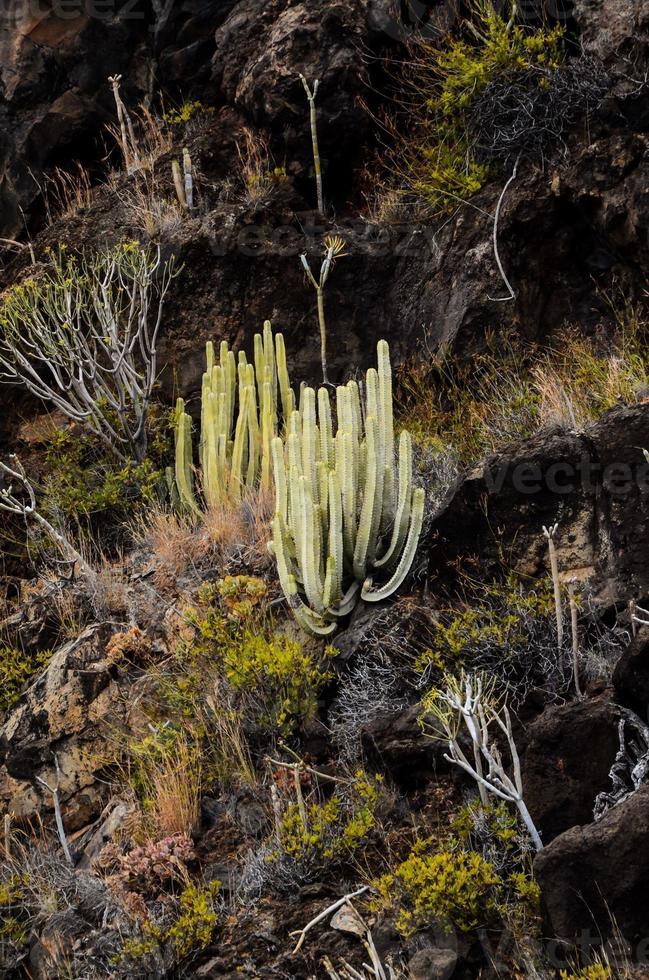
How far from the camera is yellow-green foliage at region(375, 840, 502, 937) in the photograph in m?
4.96

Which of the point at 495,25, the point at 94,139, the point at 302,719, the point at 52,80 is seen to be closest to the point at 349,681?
the point at 302,719

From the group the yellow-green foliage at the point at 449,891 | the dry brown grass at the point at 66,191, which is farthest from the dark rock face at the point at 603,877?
the dry brown grass at the point at 66,191

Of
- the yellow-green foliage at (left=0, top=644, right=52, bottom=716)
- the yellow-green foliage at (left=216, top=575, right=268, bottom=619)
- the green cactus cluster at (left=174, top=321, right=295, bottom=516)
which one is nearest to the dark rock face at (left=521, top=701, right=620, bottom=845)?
the yellow-green foliage at (left=216, top=575, right=268, bottom=619)

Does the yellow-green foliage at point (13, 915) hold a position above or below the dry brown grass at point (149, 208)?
below

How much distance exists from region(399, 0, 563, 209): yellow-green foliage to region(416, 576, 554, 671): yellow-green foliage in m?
4.59

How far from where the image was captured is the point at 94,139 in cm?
1220

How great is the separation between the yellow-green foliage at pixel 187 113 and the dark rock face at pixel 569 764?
8375 millimetres

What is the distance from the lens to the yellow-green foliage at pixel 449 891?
496cm

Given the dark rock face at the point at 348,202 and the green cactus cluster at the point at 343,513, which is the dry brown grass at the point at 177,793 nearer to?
the green cactus cluster at the point at 343,513

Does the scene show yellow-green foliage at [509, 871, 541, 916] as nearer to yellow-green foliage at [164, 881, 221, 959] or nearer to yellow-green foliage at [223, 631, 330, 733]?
yellow-green foliage at [164, 881, 221, 959]

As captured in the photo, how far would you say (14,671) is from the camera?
7637mm

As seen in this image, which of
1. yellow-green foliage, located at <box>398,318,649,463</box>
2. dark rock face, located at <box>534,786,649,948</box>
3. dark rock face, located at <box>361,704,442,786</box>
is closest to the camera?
dark rock face, located at <box>534,786,649,948</box>

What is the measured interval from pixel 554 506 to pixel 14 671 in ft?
12.1

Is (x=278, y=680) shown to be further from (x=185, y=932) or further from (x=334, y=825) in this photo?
(x=185, y=932)
